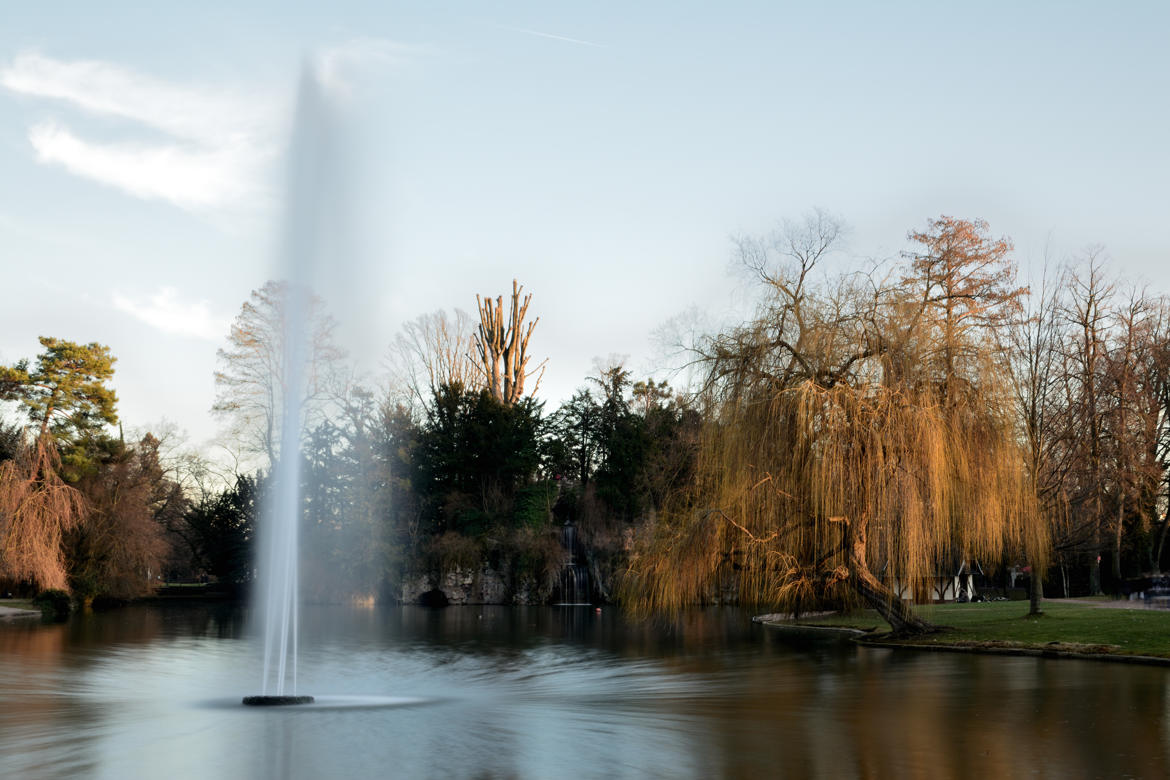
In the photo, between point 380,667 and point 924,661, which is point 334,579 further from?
Answer: point 924,661

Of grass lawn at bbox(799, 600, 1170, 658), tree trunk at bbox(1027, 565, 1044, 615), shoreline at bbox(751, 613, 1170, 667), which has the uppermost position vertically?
tree trunk at bbox(1027, 565, 1044, 615)

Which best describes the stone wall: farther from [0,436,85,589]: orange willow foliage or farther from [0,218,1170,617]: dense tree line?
[0,436,85,589]: orange willow foliage

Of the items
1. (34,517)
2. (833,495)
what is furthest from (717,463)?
(34,517)

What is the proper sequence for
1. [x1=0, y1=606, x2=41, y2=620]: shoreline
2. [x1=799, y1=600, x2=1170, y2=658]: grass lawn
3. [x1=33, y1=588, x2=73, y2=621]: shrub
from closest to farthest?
1. [x1=799, y1=600, x2=1170, y2=658]: grass lawn
2. [x1=0, y1=606, x2=41, y2=620]: shoreline
3. [x1=33, y1=588, x2=73, y2=621]: shrub

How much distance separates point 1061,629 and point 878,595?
4.28 m

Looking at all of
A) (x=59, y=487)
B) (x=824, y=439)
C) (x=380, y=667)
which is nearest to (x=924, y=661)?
(x=824, y=439)

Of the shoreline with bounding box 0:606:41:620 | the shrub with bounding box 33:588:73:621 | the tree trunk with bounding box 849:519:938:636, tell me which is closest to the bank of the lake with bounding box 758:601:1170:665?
the tree trunk with bounding box 849:519:938:636

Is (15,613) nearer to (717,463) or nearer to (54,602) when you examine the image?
(54,602)

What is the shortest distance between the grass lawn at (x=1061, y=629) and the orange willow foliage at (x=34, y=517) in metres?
28.2

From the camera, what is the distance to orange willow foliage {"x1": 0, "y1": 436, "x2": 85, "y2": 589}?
38688mm

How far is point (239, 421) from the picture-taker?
51.5 m

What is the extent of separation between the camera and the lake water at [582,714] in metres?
10.0

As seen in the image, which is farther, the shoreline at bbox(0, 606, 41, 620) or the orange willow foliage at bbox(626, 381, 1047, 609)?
the shoreline at bbox(0, 606, 41, 620)

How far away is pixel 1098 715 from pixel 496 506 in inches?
1764
